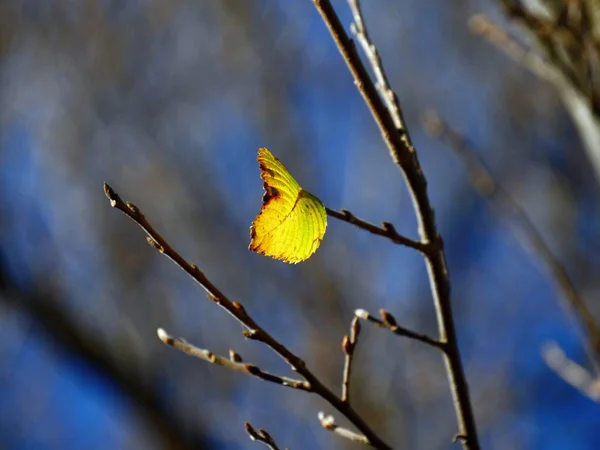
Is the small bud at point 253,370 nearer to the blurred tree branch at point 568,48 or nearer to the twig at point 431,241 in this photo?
the twig at point 431,241

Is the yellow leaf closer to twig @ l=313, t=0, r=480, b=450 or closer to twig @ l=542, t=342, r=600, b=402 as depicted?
twig @ l=313, t=0, r=480, b=450

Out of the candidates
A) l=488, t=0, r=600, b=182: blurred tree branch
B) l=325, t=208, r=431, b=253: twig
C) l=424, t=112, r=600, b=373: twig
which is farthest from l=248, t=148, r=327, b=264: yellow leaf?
l=488, t=0, r=600, b=182: blurred tree branch

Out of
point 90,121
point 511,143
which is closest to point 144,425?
point 90,121

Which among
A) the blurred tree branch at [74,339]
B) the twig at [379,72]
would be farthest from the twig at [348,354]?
the blurred tree branch at [74,339]

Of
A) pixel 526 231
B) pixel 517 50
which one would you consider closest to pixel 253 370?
pixel 526 231

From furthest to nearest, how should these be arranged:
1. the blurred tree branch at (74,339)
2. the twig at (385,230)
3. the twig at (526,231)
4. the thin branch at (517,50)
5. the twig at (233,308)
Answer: the blurred tree branch at (74,339) → the thin branch at (517,50) → the twig at (526,231) → the twig at (385,230) → the twig at (233,308)

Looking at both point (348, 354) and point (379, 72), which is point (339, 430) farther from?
point (379, 72)
